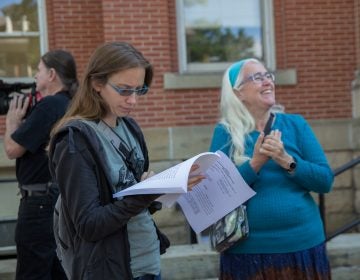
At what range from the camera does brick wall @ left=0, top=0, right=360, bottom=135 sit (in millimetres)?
5789

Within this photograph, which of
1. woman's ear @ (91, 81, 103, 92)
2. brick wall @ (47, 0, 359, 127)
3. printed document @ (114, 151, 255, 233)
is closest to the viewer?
woman's ear @ (91, 81, 103, 92)

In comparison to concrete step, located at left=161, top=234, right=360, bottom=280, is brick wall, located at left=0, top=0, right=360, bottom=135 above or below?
above

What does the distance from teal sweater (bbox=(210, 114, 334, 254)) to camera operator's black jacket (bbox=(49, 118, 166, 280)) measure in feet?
2.97

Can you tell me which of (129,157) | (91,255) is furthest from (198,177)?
(91,255)

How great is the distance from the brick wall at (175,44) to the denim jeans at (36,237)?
2.76 m

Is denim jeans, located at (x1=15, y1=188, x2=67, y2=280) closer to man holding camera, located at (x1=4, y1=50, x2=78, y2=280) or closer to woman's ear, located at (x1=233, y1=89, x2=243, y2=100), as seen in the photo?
man holding camera, located at (x1=4, y1=50, x2=78, y2=280)

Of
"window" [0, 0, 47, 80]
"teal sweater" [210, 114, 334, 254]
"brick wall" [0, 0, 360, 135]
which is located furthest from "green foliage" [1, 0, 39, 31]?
"teal sweater" [210, 114, 334, 254]

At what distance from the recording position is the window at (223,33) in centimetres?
631

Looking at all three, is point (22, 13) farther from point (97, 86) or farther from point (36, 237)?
point (97, 86)

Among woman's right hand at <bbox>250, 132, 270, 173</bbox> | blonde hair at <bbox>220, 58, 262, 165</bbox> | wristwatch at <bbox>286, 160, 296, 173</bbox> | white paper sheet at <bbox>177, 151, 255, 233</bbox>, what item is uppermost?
blonde hair at <bbox>220, 58, 262, 165</bbox>

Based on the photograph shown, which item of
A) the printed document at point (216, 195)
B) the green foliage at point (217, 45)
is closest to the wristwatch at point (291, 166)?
the printed document at point (216, 195)

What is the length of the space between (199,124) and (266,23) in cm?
157

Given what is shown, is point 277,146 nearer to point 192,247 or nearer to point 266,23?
point 192,247

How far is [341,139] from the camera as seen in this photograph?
6.23m
